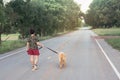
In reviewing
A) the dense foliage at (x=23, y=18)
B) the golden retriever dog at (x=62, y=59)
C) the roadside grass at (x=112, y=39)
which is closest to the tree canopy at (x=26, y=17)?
the dense foliage at (x=23, y=18)

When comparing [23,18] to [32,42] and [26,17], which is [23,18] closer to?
[26,17]

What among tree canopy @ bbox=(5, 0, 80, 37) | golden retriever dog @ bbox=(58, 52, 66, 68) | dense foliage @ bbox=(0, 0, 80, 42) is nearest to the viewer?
golden retriever dog @ bbox=(58, 52, 66, 68)

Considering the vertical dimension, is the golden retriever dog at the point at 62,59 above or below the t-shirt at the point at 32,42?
below

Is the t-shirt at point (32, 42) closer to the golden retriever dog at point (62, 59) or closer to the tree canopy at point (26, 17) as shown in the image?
the golden retriever dog at point (62, 59)

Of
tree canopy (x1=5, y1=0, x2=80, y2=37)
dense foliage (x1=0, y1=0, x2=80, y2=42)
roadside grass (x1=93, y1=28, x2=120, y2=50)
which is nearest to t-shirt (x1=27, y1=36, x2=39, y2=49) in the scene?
roadside grass (x1=93, y1=28, x2=120, y2=50)

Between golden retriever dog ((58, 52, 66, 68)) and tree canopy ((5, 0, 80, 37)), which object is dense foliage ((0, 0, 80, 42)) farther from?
golden retriever dog ((58, 52, 66, 68))

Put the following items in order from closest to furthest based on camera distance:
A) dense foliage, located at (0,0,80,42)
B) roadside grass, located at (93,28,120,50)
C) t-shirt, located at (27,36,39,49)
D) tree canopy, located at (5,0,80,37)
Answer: t-shirt, located at (27,36,39,49) < roadside grass, located at (93,28,120,50) < dense foliage, located at (0,0,80,42) < tree canopy, located at (5,0,80,37)

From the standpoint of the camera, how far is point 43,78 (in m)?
11.8

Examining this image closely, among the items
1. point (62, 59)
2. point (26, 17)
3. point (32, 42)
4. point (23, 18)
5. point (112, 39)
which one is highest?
point (26, 17)

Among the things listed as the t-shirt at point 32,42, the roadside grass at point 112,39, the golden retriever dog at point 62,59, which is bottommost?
the roadside grass at point 112,39

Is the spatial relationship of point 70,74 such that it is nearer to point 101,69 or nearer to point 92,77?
point 92,77

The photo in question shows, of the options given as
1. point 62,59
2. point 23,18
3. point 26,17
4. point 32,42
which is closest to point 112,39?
point 26,17

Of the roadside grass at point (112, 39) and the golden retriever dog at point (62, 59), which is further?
the roadside grass at point (112, 39)

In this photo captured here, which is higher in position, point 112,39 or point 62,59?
point 62,59
